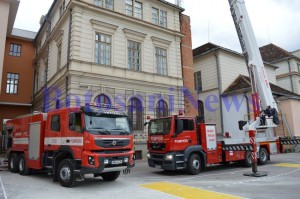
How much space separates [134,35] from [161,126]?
10.1 meters

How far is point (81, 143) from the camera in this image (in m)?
9.02

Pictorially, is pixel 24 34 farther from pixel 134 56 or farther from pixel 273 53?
pixel 273 53

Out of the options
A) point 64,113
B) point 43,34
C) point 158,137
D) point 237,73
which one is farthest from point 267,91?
point 43,34

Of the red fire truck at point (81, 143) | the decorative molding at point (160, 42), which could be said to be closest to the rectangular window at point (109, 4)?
the decorative molding at point (160, 42)

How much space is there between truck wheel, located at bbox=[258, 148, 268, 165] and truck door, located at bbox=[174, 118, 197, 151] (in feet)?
15.6

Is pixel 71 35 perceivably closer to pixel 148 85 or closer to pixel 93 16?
pixel 93 16

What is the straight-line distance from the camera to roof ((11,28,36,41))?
29.2 m

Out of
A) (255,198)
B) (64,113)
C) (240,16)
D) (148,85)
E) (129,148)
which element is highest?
(240,16)

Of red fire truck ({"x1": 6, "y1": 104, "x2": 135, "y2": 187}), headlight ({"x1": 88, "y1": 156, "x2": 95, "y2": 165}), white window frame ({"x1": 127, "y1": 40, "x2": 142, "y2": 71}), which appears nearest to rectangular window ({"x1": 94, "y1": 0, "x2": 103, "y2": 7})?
white window frame ({"x1": 127, "y1": 40, "x2": 142, "y2": 71})

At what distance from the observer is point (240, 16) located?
45.1 ft

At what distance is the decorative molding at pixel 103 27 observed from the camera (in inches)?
730

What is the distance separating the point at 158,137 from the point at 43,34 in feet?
65.7

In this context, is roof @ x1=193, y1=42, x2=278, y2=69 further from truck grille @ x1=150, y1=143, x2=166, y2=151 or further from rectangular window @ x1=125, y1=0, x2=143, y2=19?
truck grille @ x1=150, y1=143, x2=166, y2=151

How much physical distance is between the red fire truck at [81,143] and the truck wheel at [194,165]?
10.8 feet
